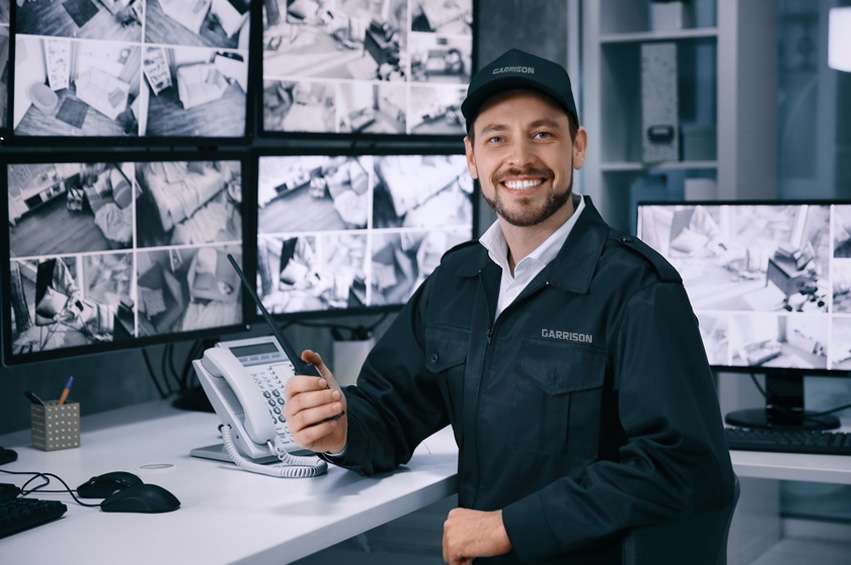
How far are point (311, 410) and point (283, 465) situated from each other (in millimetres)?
206

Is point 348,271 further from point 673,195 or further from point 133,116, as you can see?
point 673,195

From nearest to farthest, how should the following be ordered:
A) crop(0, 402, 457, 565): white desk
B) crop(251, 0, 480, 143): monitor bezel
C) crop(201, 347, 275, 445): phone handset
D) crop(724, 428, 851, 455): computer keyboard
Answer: crop(0, 402, 457, 565): white desk < crop(201, 347, 275, 445): phone handset < crop(724, 428, 851, 455): computer keyboard < crop(251, 0, 480, 143): monitor bezel

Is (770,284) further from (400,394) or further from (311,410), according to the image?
(311,410)

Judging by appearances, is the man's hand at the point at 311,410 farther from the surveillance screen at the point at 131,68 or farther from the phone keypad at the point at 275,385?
the surveillance screen at the point at 131,68

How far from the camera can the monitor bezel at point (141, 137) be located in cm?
198

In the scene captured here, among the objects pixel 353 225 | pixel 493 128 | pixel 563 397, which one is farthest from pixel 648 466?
pixel 353 225

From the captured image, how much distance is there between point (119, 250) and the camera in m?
Result: 2.15

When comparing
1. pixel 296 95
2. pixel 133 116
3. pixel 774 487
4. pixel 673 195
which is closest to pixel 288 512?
pixel 133 116

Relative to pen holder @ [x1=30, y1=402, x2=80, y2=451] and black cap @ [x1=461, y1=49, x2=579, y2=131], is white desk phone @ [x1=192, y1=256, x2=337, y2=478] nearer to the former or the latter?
pen holder @ [x1=30, y1=402, x2=80, y2=451]

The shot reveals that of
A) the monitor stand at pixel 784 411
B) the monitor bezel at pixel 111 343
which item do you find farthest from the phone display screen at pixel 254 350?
the monitor stand at pixel 784 411

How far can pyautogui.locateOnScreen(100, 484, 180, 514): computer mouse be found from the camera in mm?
1610

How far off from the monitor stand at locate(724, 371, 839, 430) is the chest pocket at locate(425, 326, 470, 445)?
769mm

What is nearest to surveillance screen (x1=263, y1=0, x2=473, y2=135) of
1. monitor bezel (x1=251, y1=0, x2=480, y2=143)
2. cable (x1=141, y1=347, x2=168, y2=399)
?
monitor bezel (x1=251, y1=0, x2=480, y2=143)

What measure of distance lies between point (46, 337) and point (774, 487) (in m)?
2.35
